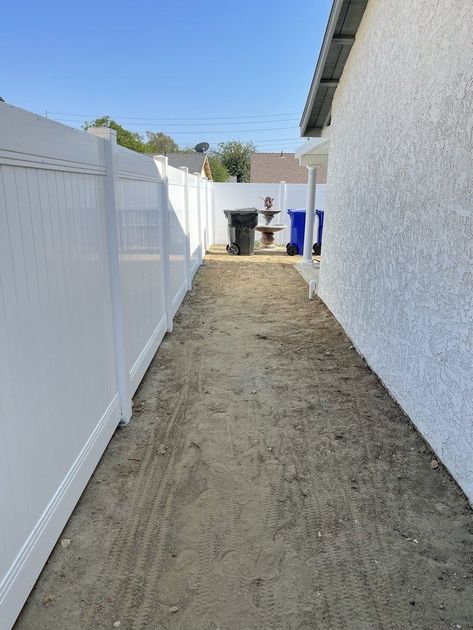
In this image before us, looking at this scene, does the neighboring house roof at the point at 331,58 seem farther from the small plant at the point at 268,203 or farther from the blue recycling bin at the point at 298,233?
the small plant at the point at 268,203

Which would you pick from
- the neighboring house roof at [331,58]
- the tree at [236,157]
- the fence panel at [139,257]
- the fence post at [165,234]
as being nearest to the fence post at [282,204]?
the neighboring house roof at [331,58]

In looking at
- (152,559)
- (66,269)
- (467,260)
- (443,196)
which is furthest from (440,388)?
(66,269)

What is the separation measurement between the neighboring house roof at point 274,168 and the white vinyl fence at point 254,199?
18.4m

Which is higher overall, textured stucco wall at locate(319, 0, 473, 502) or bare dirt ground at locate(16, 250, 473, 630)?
textured stucco wall at locate(319, 0, 473, 502)

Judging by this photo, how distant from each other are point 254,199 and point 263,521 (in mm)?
14514

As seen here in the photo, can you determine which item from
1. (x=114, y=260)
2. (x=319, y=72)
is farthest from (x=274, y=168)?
(x=114, y=260)

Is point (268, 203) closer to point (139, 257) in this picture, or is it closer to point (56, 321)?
point (139, 257)

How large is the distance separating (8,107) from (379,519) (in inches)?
107

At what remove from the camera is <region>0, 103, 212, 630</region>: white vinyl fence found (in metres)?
1.72

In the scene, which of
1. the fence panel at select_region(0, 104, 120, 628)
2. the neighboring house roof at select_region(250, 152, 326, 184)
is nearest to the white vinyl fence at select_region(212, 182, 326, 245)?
the fence panel at select_region(0, 104, 120, 628)

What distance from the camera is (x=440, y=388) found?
3.05 meters

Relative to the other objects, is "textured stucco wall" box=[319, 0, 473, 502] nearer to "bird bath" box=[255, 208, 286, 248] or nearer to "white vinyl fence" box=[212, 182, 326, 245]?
"bird bath" box=[255, 208, 286, 248]

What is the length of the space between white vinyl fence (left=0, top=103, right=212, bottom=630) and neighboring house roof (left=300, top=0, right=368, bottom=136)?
3415 millimetres

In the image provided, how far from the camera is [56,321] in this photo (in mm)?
2180
